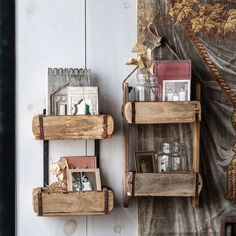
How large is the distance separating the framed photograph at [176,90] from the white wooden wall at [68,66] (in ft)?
0.76

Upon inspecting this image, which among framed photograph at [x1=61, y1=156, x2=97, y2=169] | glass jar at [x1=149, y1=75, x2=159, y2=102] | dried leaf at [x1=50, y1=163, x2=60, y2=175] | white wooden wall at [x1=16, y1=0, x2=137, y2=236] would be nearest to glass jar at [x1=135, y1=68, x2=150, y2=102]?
glass jar at [x1=149, y1=75, x2=159, y2=102]

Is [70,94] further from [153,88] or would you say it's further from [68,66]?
[153,88]

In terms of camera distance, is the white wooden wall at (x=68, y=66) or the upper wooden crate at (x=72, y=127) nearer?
the upper wooden crate at (x=72, y=127)

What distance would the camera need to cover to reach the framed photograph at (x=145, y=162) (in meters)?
2.21

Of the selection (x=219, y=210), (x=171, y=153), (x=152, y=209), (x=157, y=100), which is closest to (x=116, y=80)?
(x=157, y=100)

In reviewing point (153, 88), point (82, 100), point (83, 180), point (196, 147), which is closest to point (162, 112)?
point (153, 88)

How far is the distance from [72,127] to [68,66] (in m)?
0.31

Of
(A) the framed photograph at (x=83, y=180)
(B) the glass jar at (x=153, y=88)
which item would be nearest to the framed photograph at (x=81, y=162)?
(A) the framed photograph at (x=83, y=180)

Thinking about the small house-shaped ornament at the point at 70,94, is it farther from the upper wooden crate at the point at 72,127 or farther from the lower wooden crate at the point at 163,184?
the lower wooden crate at the point at 163,184

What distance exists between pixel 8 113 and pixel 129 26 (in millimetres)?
676

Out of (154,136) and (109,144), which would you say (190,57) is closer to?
(154,136)

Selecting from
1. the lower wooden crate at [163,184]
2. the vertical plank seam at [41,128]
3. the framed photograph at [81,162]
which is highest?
the vertical plank seam at [41,128]

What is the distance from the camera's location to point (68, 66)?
2277mm

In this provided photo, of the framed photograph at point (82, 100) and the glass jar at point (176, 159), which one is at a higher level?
the framed photograph at point (82, 100)
